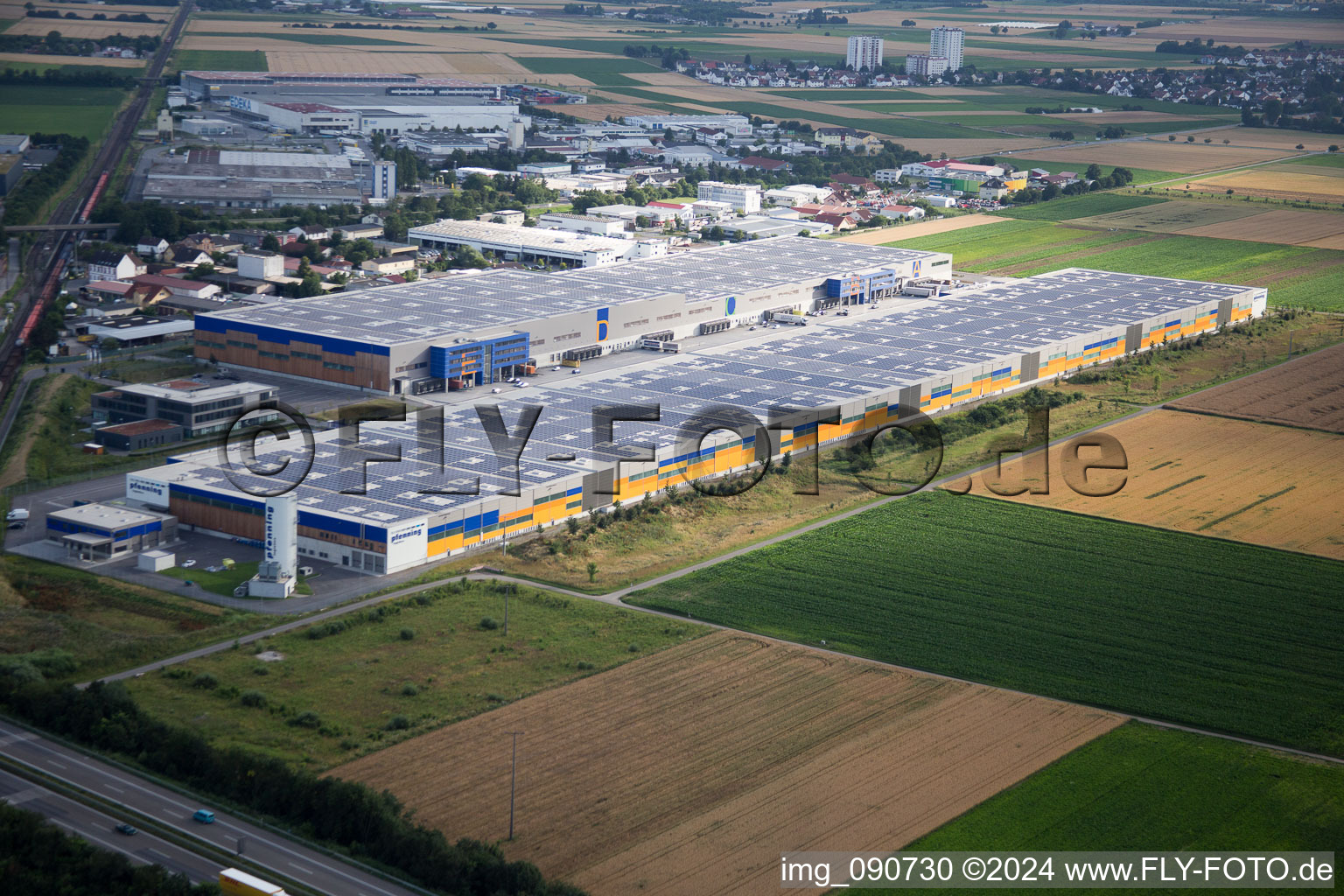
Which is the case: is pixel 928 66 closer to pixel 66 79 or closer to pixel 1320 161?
pixel 1320 161

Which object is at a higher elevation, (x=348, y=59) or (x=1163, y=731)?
(x=348, y=59)

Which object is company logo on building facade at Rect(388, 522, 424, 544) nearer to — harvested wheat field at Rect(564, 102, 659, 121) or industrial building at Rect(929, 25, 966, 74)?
harvested wheat field at Rect(564, 102, 659, 121)

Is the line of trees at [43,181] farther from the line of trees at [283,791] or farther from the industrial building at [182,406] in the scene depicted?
the line of trees at [283,791]

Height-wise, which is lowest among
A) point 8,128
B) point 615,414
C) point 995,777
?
point 995,777

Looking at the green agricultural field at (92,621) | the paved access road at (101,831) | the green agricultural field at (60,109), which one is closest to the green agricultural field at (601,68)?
the green agricultural field at (60,109)

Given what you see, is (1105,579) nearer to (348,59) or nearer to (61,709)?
(61,709)

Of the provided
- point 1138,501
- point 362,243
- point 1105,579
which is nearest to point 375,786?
point 1105,579
